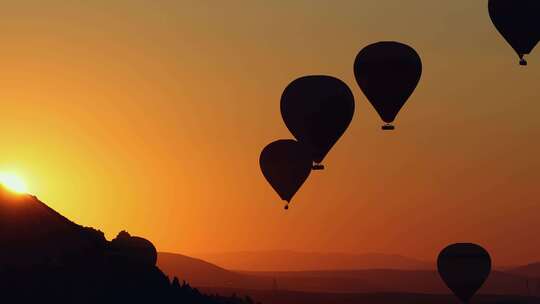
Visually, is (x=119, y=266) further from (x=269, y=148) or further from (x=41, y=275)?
(x=269, y=148)

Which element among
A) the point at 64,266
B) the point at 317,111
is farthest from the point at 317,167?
the point at 64,266

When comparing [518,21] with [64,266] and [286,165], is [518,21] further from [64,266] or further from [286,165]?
[64,266]

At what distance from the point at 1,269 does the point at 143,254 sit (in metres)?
22.2

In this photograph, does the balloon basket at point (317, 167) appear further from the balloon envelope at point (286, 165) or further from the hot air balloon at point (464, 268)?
the hot air balloon at point (464, 268)

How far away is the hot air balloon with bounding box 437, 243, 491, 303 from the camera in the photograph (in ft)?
340

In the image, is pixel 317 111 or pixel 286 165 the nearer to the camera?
pixel 317 111

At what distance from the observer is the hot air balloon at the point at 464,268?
104 metres

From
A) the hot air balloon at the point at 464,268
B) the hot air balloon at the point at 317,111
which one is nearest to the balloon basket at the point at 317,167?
the hot air balloon at the point at 317,111

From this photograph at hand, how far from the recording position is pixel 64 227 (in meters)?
98.4

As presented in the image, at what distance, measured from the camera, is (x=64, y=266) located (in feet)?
306

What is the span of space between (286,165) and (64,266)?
1994cm

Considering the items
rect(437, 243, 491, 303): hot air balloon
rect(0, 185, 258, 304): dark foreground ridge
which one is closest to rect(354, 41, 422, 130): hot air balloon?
rect(0, 185, 258, 304): dark foreground ridge

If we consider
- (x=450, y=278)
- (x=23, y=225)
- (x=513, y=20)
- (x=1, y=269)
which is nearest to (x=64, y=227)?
(x=23, y=225)

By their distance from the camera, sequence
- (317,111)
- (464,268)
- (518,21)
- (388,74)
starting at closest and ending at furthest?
1. (518,21)
2. (388,74)
3. (317,111)
4. (464,268)
